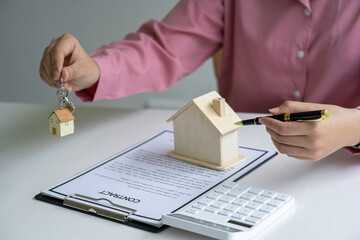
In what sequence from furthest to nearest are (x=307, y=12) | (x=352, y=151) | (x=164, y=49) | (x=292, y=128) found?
(x=164, y=49) < (x=307, y=12) < (x=352, y=151) < (x=292, y=128)

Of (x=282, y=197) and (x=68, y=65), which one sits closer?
(x=282, y=197)

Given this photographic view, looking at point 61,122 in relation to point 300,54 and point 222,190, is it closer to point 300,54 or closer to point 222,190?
point 222,190

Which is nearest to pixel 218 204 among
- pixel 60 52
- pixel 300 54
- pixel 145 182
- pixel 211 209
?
pixel 211 209

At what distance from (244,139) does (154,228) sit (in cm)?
37

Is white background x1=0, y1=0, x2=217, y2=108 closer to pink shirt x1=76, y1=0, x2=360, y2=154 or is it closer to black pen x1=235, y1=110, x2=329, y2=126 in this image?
pink shirt x1=76, y1=0, x2=360, y2=154

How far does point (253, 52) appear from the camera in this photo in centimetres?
127

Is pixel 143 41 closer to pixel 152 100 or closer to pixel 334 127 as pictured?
pixel 334 127

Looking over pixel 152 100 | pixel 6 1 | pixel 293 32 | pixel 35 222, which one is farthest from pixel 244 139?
pixel 6 1

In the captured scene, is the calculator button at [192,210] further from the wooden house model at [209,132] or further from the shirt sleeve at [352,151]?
the shirt sleeve at [352,151]

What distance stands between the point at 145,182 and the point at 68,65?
306mm

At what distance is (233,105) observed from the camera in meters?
1.37

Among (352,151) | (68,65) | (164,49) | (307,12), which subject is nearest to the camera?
(352,151)

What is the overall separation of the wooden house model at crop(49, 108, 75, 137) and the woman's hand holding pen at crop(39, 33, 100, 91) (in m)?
0.07

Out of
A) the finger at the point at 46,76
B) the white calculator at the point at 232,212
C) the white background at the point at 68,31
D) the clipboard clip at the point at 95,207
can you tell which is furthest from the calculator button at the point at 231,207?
the white background at the point at 68,31
